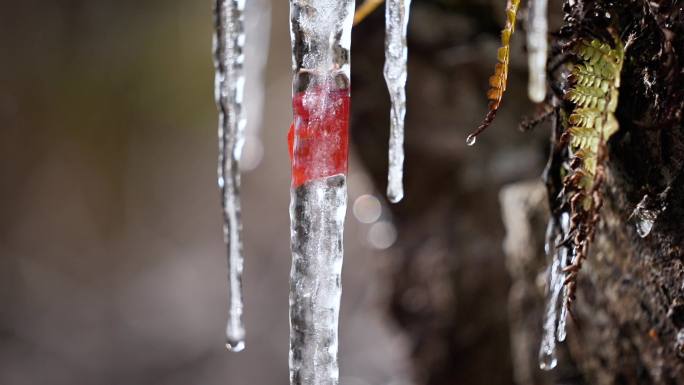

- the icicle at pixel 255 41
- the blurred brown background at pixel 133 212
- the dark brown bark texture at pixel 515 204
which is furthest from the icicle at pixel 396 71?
the blurred brown background at pixel 133 212

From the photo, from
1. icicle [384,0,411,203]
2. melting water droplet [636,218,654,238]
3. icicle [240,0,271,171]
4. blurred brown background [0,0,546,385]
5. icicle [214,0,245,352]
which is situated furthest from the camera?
blurred brown background [0,0,546,385]

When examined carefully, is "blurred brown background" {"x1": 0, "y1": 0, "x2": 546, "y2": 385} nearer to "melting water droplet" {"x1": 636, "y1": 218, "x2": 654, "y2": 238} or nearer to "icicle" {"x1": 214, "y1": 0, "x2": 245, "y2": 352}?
"icicle" {"x1": 214, "y1": 0, "x2": 245, "y2": 352}

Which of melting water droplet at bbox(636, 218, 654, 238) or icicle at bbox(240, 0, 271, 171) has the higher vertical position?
icicle at bbox(240, 0, 271, 171)

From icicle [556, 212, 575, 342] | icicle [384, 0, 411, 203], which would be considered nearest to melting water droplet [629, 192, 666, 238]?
icicle [556, 212, 575, 342]

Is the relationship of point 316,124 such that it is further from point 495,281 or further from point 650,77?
point 495,281

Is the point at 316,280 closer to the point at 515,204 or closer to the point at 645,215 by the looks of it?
the point at 645,215

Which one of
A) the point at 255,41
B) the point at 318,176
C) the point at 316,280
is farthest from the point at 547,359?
the point at 255,41

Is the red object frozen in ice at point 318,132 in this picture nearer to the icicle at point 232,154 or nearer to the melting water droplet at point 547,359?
the icicle at point 232,154
